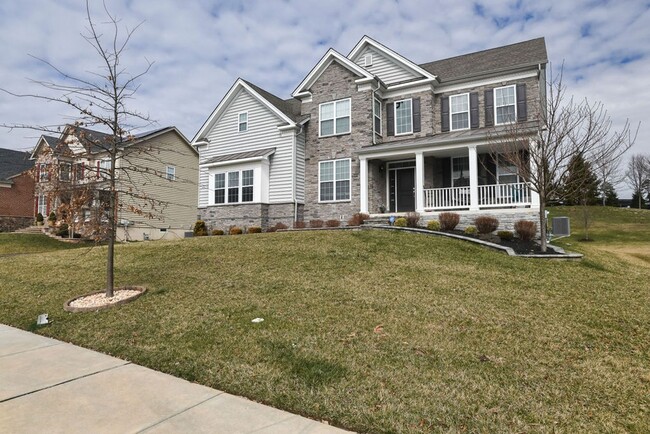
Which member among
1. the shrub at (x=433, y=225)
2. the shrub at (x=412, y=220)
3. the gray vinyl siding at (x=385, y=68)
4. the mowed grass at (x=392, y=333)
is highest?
the gray vinyl siding at (x=385, y=68)

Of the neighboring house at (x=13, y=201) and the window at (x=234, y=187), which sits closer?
the window at (x=234, y=187)

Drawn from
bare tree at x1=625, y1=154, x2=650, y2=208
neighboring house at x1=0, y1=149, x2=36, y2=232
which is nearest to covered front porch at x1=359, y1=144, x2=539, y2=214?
neighboring house at x1=0, y1=149, x2=36, y2=232

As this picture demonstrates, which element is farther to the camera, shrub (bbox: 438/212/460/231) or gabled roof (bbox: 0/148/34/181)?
gabled roof (bbox: 0/148/34/181)

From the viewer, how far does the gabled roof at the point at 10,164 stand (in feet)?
102

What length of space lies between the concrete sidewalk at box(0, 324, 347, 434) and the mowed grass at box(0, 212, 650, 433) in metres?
0.24

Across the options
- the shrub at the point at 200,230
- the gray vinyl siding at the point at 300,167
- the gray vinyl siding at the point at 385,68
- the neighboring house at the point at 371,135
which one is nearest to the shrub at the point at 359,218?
the neighboring house at the point at 371,135

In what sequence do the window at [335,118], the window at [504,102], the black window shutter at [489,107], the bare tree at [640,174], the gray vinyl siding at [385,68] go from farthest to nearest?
the bare tree at [640,174]
the gray vinyl siding at [385,68]
the window at [335,118]
the black window shutter at [489,107]
the window at [504,102]

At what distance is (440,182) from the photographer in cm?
1788

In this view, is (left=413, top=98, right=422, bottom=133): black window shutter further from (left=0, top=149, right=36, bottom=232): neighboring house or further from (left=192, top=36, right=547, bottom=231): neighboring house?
(left=0, top=149, right=36, bottom=232): neighboring house

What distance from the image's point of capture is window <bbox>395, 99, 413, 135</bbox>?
1852cm

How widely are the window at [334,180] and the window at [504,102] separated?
6.90 meters

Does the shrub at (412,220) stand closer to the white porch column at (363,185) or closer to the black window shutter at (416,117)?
the white porch column at (363,185)

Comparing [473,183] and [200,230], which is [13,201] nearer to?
[200,230]

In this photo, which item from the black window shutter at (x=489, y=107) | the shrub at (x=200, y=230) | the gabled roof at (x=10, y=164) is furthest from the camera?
the gabled roof at (x=10, y=164)
